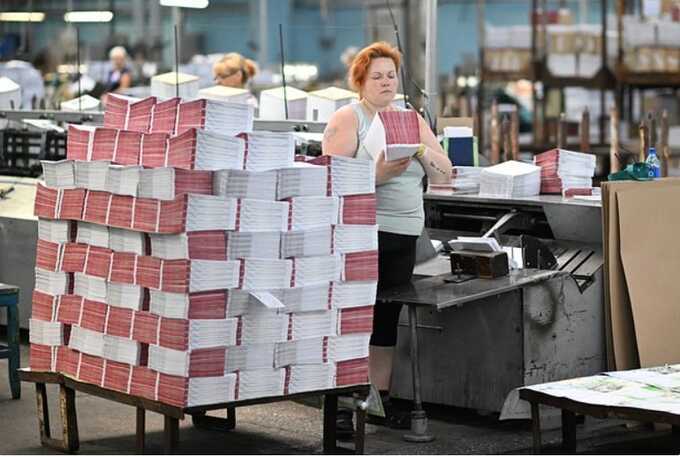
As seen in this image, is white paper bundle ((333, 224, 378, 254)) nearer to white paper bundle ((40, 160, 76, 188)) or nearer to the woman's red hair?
the woman's red hair

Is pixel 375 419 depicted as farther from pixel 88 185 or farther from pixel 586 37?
pixel 586 37

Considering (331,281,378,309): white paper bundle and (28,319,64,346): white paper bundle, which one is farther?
(28,319,64,346): white paper bundle

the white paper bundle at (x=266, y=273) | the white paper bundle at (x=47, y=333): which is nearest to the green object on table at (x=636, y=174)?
the white paper bundle at (x=266, y=273)

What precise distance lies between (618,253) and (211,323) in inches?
89.0

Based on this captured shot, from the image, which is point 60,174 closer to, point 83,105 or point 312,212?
point 312,212

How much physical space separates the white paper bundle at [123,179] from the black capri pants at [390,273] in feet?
4.66

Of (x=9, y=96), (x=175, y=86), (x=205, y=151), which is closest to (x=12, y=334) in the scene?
(x=205, y=151)

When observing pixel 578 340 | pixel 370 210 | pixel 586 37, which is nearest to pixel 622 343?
pixel 578 340

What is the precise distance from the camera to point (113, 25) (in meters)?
30.2

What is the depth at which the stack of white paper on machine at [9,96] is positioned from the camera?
481 inches

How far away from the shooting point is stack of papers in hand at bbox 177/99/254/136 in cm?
601

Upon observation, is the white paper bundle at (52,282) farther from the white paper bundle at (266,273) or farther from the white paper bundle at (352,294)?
the white paper bundle at (352,294)

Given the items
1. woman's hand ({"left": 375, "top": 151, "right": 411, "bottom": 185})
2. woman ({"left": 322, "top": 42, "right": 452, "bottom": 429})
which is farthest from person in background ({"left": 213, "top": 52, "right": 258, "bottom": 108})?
woman's hand ({"left": 375, "top": 151, "right": 411, "bottom": 185})

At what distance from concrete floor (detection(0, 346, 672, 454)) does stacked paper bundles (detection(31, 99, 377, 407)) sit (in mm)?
630
